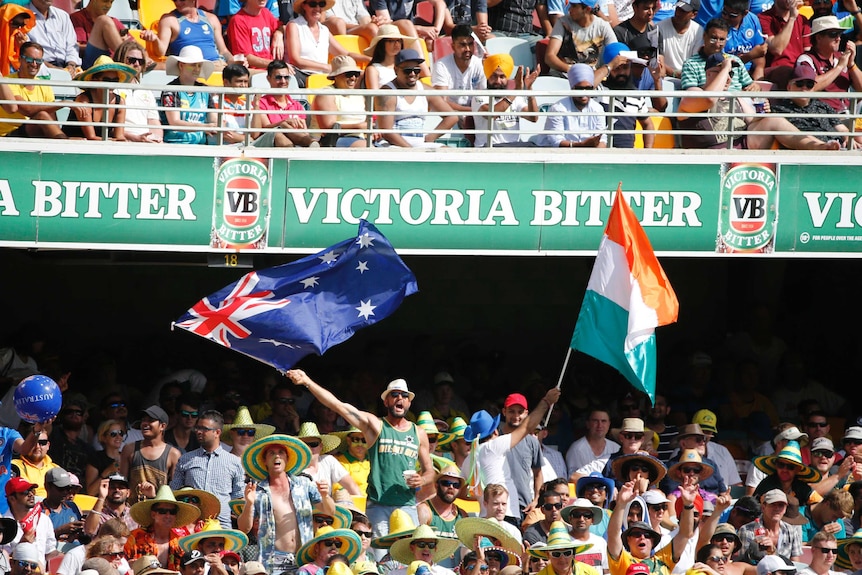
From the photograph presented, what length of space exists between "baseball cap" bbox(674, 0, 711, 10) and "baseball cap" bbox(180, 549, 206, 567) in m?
7.84

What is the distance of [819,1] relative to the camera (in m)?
17.2

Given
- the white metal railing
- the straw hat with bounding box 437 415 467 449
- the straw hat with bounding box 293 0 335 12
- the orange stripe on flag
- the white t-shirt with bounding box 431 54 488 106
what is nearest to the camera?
the orange stripe on flag

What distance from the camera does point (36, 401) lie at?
39.7ft

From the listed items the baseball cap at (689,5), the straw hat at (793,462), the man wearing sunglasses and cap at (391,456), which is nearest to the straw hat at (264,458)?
the man wearing sunglasses and cap at (391,456)

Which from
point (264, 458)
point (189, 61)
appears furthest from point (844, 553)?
point (189, 61)

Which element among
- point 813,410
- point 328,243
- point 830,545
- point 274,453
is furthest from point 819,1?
point 274,453

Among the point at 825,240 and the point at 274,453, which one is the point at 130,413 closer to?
the point at 274,453

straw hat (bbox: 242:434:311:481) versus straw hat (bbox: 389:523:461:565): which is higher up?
straw hat (bbox: 242:434:311:481)

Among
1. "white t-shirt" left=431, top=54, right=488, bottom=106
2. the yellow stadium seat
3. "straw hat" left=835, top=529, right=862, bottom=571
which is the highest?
the yellow stadium seat

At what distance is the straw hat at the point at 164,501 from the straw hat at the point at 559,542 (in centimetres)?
225

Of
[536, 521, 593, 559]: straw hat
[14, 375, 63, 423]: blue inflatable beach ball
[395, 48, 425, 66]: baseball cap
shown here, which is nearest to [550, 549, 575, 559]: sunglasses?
[536, 521, 593, 559]: straw hat

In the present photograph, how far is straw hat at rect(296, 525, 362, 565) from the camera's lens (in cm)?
1066

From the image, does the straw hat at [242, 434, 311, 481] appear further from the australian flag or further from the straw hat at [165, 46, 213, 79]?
the straw hat at [165, 46, 213, 79]

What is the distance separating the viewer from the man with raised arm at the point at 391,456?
471 inches
